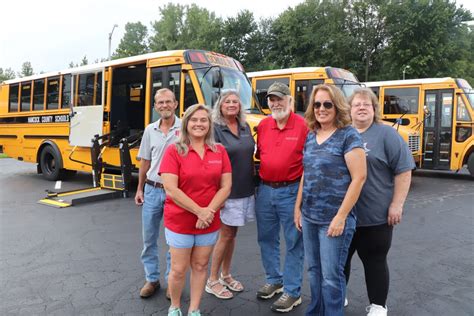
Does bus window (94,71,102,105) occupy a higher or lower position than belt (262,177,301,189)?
higher

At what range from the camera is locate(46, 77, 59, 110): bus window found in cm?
978

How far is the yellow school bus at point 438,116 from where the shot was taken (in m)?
11.1

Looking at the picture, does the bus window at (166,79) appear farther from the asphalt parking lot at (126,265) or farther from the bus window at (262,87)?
the bus window at (262,87)

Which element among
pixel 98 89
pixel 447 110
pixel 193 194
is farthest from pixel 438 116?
pixel 193 194

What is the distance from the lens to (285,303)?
321cm

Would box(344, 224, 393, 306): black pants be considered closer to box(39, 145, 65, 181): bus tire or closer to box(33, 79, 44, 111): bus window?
box(39, 145, 65, 181): bus tire

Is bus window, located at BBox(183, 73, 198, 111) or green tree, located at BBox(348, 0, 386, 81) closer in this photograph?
bus window, located at BBox(183, 73, 198, 111)

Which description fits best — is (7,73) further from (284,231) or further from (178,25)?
(284,231)

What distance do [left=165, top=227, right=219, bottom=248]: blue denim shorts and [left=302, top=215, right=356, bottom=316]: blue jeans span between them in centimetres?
72

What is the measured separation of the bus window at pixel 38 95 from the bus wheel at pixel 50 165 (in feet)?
4.01

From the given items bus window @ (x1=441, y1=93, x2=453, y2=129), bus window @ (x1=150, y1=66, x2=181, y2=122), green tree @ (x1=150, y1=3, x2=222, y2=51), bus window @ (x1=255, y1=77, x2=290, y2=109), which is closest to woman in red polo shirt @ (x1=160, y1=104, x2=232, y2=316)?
bus window @ (x1=150, y1=66, x2=181, y2=122)

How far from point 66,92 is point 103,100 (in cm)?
171

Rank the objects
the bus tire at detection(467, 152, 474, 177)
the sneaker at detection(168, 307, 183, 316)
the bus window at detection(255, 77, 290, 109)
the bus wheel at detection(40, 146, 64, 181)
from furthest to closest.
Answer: the bus window at detection(255, 77, 290, 109)
the bus tire at detection(467, 152, 474, 177)
the bus wheel at detection(40, 146, 64, 181)
the sneaker at detection(168, 307, 183, 316)

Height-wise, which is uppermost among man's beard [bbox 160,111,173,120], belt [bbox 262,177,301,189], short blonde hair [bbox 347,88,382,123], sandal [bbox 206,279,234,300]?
short blonde hair [bbox 347,88,382,123]
